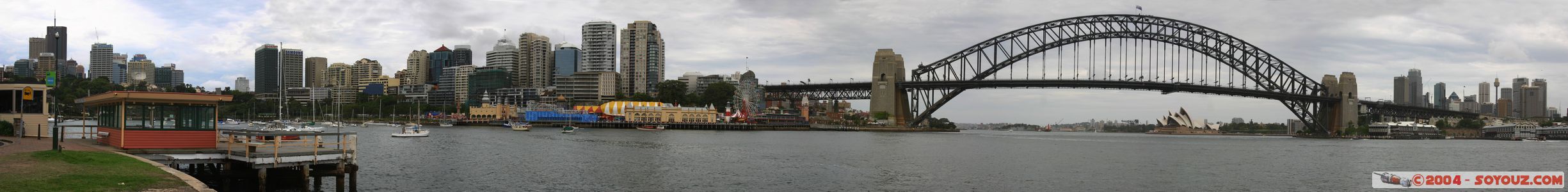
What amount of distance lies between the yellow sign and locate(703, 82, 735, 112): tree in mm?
154834

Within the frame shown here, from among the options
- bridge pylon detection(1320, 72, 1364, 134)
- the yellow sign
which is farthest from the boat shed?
bridge pylon detection(1320, 72, 1364, 134)

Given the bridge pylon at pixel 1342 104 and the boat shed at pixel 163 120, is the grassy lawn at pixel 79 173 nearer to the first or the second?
the boat shed at pixel 163 120

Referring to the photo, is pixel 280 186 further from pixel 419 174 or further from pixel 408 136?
pixel 408 136

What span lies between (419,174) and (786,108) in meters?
135

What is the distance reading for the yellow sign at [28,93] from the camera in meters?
33.4

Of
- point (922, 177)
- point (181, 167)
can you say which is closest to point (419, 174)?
point (181, 167)

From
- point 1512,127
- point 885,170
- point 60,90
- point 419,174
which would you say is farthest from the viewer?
point 60,90

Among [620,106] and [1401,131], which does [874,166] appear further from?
[620,106]

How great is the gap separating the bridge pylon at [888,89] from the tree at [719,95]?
5136cm

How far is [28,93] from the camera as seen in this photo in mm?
33562

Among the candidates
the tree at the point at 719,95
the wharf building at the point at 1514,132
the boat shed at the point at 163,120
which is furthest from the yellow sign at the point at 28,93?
the wharf building at the point at 1514,132

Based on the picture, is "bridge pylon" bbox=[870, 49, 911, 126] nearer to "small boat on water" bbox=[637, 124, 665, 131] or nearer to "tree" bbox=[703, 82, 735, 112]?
"small boat on water" bbox=[637, 124, 665, 131]

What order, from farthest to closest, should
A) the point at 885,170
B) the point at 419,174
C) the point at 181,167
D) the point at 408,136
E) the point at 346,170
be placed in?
the point at 408,136
the point at 885,170
the point at 419,174
the point at 181,167
the point at 346,170

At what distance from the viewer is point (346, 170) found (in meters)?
26.5
